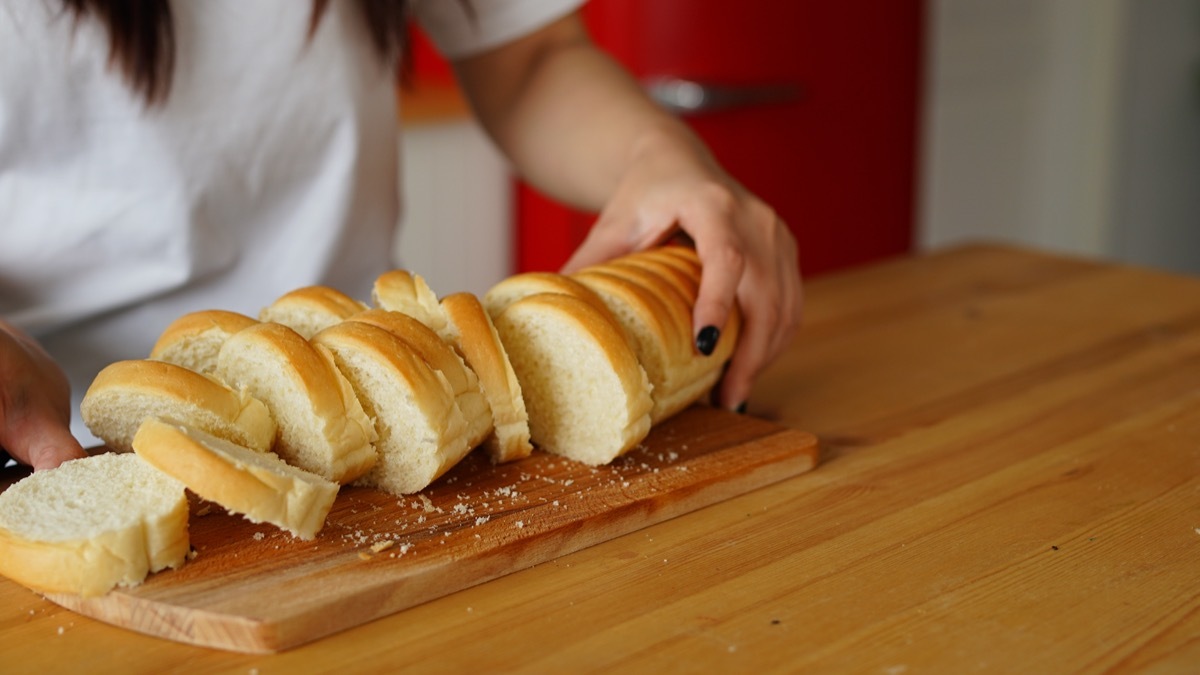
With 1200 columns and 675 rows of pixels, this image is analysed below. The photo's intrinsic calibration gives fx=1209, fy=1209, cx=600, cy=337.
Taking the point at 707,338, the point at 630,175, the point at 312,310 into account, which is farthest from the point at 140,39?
the point at 707,338

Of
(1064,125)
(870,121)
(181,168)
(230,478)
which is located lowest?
(1064,125)

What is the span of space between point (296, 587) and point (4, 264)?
2.61 feet

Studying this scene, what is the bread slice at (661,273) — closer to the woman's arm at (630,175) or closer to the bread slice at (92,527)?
the woman's arm at (630,175)

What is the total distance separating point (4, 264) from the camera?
156cm

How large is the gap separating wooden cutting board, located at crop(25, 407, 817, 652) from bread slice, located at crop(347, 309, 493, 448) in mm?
68

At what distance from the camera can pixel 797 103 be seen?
12.4 ft

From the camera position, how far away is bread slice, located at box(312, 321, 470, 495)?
1.20m

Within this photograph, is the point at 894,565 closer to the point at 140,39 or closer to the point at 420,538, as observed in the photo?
the point at 420,538

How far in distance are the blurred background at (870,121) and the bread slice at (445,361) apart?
2352 millimetres

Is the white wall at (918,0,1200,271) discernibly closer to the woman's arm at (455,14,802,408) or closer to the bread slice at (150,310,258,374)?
the woman's arm at (455,14,802,408)

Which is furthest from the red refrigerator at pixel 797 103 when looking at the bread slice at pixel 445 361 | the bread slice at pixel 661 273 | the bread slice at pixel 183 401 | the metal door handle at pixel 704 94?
the bread slice at pixel 183 401

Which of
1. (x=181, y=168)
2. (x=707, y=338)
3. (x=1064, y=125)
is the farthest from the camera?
(x=1064, y=125)

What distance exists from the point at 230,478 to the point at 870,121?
10.7 feet

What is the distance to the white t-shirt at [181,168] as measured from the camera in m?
1.50
